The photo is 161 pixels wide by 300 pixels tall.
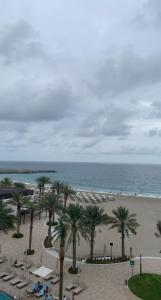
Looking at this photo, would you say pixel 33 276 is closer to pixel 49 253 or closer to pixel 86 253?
pixel 49 253

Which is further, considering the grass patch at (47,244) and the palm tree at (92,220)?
the grass patch at (47,244)

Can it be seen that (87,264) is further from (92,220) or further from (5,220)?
(5,220)

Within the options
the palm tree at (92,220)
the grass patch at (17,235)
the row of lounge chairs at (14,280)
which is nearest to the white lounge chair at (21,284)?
the row of lounge chairs at (14,280)

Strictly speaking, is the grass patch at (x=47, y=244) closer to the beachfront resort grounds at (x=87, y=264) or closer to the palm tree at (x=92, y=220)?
the beachfront resort grounds at (x=87, y=264)

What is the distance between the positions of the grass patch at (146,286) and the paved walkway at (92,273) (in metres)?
0.77

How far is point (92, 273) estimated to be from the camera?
3403 centimetres

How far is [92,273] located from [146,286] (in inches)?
241

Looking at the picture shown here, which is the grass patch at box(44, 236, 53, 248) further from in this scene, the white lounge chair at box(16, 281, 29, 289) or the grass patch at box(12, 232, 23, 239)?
the white lounge chair at box(16, 281, 29, 289)

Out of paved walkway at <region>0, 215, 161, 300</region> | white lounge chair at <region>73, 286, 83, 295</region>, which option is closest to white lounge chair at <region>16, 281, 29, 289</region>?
paved walkway at <region>0, 215, 161, 300</region>

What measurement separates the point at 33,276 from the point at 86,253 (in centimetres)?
1007

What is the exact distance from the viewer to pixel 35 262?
3659 centimetres

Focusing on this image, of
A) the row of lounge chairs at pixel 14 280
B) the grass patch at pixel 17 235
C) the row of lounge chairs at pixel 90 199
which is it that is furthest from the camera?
the row of lounge chairs at pixel 90 199

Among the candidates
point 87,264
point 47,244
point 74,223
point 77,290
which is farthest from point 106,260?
point 47,244

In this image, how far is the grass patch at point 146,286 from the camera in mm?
29297
